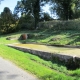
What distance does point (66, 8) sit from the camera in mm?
42000

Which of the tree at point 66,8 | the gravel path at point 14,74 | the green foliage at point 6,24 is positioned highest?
the tree at point 66,8

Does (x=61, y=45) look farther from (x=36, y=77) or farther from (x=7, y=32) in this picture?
(x=7, y=32)

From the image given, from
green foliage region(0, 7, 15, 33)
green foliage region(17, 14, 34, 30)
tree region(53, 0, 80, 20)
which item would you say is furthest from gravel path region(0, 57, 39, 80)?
tree region(53, 0, 80, 20)

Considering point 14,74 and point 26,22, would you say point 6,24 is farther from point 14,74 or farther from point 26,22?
point 14,74

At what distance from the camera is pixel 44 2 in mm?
44219

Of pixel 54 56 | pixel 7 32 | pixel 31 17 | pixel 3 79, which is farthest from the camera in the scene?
pixel 31 17

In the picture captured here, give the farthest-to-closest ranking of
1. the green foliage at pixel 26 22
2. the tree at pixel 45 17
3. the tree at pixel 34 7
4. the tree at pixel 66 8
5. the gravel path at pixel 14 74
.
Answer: the tree at pixel 45 17 < the tree at pixel 34 7 < the green foliage at pixel 26 22 < the tree at pixel 66 8 < the gravel path at pixel 14 74

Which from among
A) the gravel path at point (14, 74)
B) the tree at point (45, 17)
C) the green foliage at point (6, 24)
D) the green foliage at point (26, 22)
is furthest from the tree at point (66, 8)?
the gravel path at point (14, 74)

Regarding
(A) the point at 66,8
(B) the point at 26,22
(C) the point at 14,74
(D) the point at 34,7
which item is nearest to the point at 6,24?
(B) the point at 26,22

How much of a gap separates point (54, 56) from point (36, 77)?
18.5 ft

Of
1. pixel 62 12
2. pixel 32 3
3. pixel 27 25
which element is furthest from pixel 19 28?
pixel 62 12

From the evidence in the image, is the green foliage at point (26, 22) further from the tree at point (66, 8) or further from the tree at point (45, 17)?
the tree at point (66, 8)

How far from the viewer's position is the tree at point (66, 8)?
41219 millimetres

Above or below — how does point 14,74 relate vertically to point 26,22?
below
